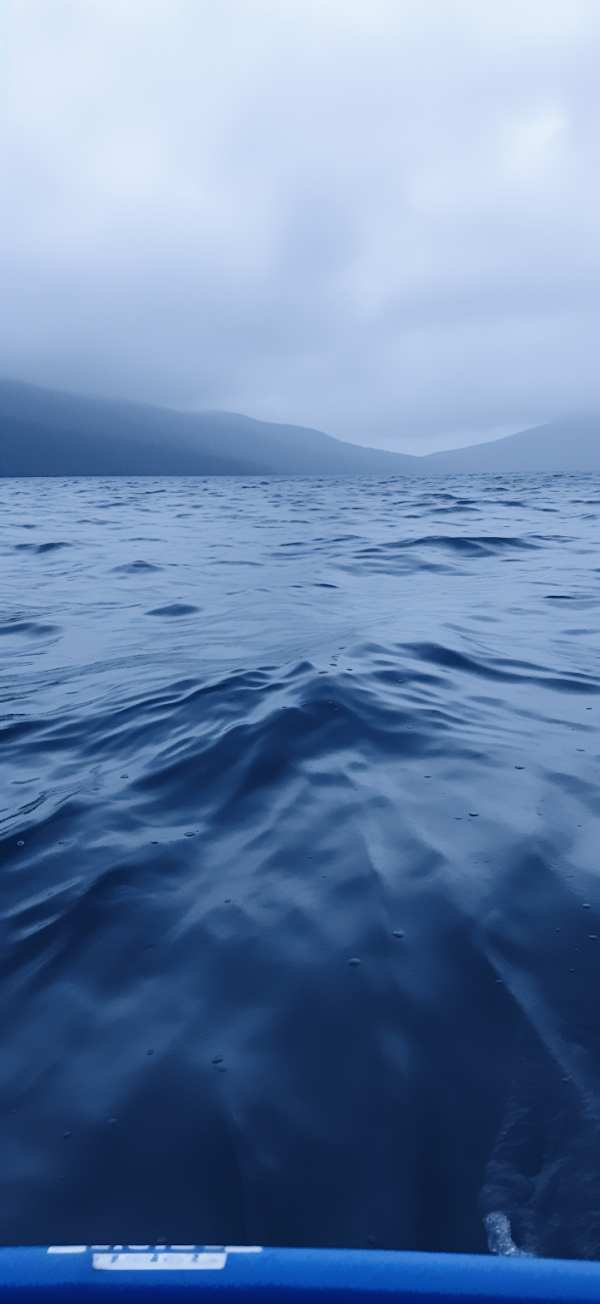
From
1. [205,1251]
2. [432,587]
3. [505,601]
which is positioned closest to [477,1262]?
[205,1251]

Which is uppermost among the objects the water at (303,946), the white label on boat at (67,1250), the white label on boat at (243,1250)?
the white label on boat at (243,1250)

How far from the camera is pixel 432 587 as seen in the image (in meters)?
10.1

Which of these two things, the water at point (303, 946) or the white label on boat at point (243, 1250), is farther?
the water at point (303, 946)

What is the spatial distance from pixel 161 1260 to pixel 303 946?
5.07 ft

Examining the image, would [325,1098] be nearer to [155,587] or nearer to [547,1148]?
[547,1148]

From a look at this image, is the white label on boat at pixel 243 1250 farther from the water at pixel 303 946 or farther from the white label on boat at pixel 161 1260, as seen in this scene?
the water at pixel 303 946

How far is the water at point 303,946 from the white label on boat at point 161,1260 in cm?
57

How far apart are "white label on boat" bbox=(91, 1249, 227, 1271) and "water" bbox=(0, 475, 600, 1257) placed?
57 centimetres

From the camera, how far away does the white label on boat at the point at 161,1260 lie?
1204 millimetres

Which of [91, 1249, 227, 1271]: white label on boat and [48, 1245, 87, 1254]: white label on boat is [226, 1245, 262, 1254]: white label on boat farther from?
[48, 1245, 87, 1254]: white label on boat

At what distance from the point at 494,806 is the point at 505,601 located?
18.5 ft

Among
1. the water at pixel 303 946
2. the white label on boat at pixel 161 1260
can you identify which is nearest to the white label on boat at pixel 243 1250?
the white label on boat at pixel 161 1260

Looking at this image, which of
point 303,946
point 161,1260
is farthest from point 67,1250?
point 303,946

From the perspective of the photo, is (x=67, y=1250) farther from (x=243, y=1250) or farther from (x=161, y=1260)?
(x=243, y=1250)
